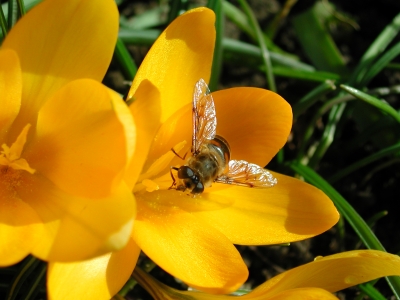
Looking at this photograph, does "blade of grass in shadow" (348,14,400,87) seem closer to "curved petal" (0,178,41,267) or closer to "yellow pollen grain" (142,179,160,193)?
"yellow pollen grain" (142,179,160,193)

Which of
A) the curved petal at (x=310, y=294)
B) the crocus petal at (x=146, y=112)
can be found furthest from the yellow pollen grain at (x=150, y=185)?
the curved petal at (x=310, y=294)

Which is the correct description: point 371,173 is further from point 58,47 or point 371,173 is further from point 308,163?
point 58,47

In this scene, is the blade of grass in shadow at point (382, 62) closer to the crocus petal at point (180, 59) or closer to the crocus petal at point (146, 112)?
the crocus petal at point (180, 59)

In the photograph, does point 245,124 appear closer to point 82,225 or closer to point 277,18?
point 82,225

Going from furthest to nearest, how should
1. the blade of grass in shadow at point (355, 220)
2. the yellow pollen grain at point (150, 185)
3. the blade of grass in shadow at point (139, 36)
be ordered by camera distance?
the blade of grass in shadow at point (139, 36) < the blade of grass in shadow at point (355, 220) < the yellow pollen grain at point (150, 185)

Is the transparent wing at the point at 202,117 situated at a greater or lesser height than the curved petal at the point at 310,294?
greater

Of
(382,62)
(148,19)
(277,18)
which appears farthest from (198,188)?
(277,18)
